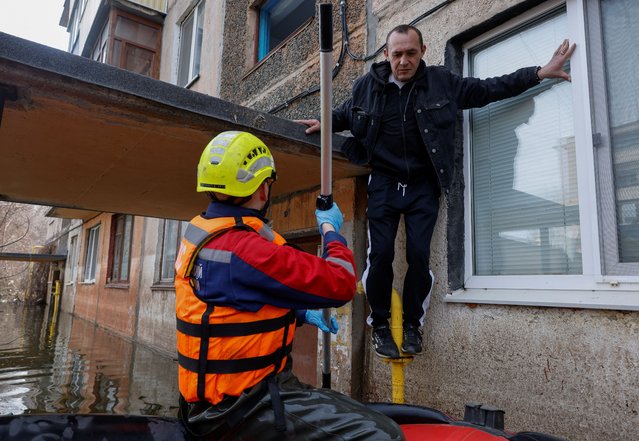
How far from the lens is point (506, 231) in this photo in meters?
2.99

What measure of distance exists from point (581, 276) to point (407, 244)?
101cm

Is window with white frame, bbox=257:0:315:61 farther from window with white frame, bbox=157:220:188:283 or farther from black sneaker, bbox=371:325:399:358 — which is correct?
black sneaker, bbox=371:325:399:358

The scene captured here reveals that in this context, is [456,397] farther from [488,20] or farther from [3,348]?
[3,348]

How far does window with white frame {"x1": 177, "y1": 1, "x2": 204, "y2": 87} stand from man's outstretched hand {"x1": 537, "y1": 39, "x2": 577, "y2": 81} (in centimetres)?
654

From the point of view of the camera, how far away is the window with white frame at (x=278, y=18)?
625 centimetres

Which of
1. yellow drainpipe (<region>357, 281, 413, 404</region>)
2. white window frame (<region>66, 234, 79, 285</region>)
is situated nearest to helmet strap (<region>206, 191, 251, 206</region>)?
yellow drainpipe (<region>357, 281, 413, 404</region>)

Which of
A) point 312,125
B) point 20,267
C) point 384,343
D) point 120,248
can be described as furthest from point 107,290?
point 20,267

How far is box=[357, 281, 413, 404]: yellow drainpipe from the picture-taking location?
290cm

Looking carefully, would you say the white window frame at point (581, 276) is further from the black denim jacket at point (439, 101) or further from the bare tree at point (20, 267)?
the bare tree at point (20, 267)

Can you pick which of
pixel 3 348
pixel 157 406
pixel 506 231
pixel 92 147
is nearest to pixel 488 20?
pixel 506 231

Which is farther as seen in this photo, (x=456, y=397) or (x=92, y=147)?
(x=92, y=147)

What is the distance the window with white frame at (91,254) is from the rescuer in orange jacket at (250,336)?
14820mm

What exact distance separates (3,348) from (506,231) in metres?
10.1

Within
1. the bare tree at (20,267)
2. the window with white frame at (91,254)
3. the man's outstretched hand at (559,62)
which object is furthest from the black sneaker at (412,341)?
the bare tree at (20,267)
